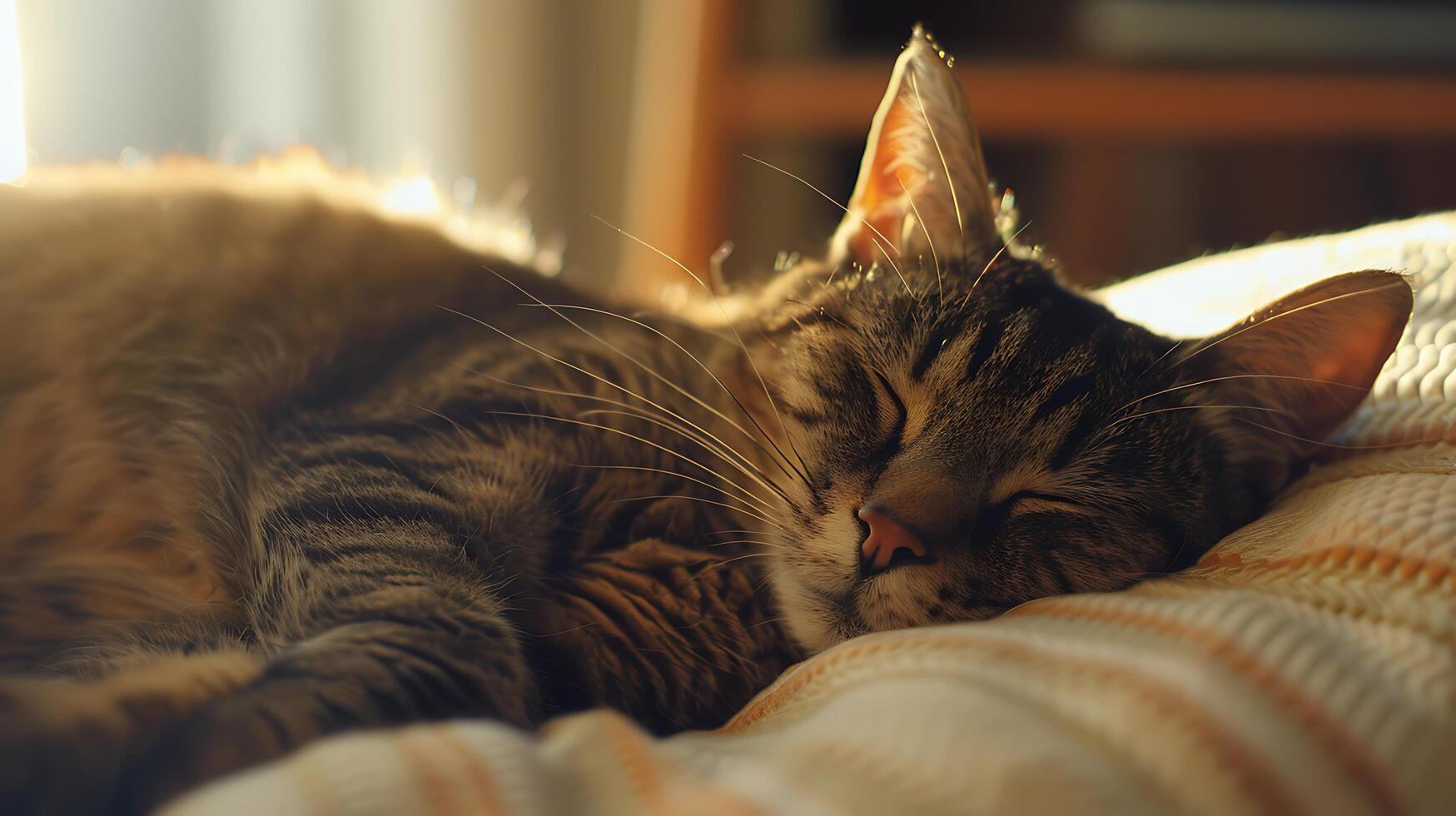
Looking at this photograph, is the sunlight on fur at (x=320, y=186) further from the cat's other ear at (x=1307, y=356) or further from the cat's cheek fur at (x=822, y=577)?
the cat's other ear at (x=1307, y=356)

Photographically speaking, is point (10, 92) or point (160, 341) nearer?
point (160, 341)

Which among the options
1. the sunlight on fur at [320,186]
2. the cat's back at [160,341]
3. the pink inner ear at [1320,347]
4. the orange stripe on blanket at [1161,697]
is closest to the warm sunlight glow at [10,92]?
the sunlight on fur at [320,186]

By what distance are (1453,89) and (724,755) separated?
2.80 meters

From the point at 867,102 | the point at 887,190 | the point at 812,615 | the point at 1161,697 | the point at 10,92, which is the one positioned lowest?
the point at 812,615

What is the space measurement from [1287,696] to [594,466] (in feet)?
2.10

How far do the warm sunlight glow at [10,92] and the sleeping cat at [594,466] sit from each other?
0.91 meters

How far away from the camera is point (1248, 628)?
533mm

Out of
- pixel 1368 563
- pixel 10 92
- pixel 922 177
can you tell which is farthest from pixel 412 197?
pixel 1368 563

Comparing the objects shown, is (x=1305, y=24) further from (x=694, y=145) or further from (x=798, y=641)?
(x=798, y=641)

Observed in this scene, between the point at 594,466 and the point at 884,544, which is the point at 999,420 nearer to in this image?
the point at 884,544

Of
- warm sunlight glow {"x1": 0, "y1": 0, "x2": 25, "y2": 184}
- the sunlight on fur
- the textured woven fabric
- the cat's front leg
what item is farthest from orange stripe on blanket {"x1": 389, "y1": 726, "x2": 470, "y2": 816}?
warm sunlight glow {"x1": 0, "y1": 0, "x2": 25, "y2": 184}

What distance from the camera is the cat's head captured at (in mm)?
812

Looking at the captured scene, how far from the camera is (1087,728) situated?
0.49 m

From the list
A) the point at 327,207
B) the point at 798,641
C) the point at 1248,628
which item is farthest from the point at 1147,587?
the point at 327,207
